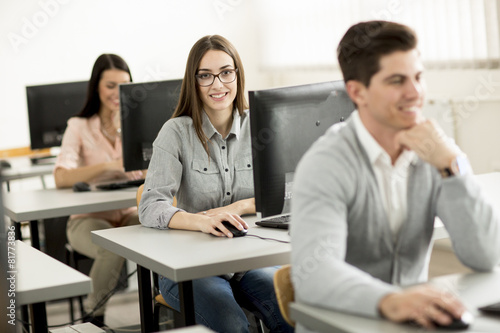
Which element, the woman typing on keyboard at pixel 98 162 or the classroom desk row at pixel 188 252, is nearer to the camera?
the classroom desk row at pixel 188 252

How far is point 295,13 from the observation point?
6.01 m

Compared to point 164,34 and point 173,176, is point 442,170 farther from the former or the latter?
point 164,34

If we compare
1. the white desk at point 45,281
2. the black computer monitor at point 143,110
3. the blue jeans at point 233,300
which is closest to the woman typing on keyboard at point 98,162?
the black computer monitor at point 143,110

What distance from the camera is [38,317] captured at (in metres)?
2.07

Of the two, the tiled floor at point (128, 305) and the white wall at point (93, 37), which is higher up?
the white wall at point (93, 37)

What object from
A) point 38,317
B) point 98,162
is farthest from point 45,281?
point 98,162

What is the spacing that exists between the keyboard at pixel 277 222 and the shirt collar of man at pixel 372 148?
2.27 ft

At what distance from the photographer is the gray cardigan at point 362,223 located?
58.2 inches

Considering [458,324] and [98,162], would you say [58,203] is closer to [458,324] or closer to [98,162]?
[98,162]

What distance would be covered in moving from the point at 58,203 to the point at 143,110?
0.54 meters

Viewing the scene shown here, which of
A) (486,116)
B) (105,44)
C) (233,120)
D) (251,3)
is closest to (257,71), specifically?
(251,3)

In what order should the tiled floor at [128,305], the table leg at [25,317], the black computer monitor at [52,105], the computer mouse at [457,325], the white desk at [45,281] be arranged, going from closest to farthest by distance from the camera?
the computer mouse at [457,325] → the white desk at [45,281] → the table leg at [25,317] → the tiled floor at [128,305] → the black computer monitor at [52,105]

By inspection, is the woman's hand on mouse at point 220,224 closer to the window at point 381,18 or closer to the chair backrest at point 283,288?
the chair backrest at point 283,288

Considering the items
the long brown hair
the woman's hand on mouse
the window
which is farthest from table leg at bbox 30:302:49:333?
the window
